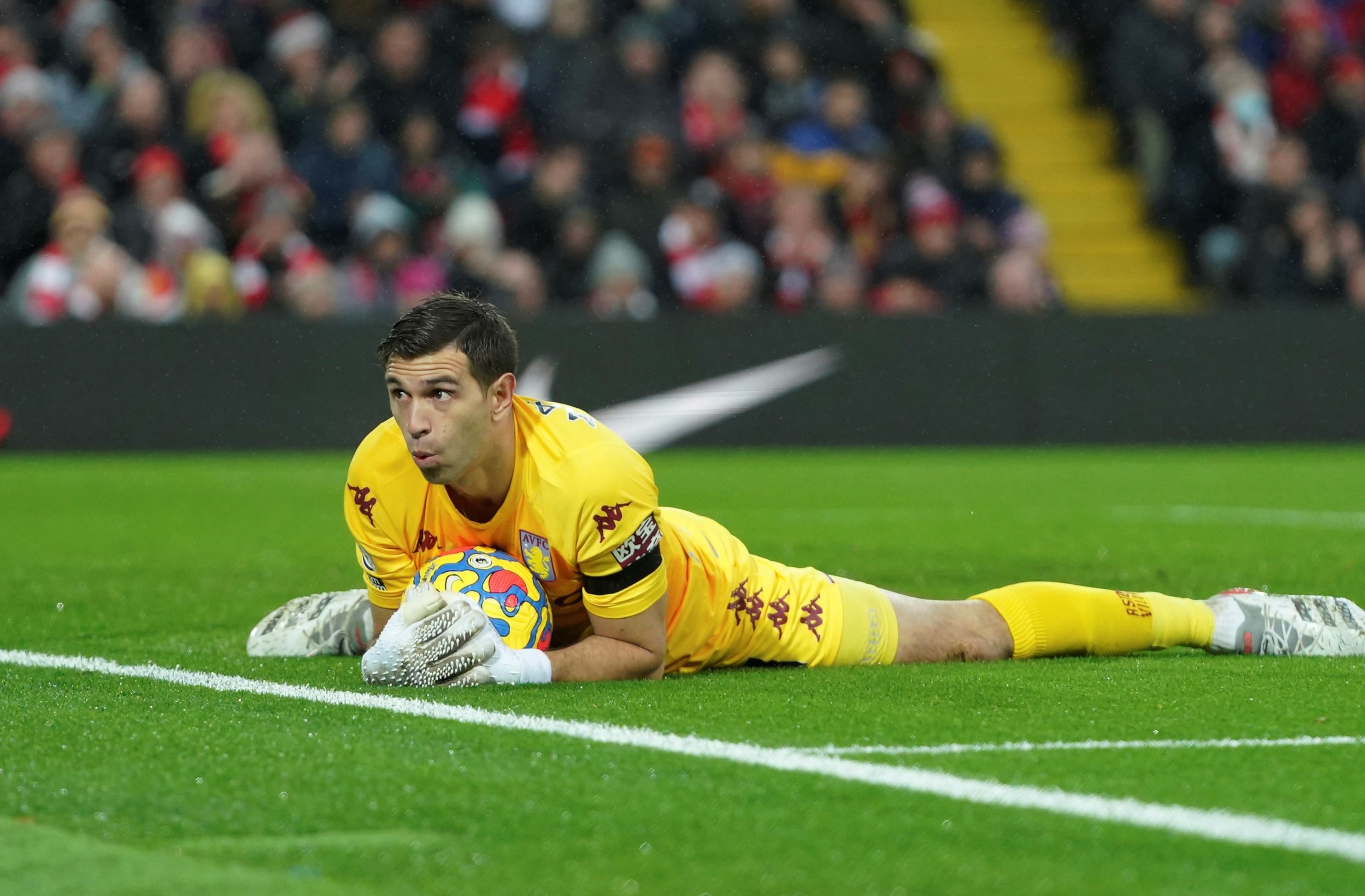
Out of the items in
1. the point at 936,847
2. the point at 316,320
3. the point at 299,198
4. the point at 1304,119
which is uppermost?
the point at 1304,119

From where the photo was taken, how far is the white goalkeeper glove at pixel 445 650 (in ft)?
16.8

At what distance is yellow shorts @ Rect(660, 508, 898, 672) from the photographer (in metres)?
5.52

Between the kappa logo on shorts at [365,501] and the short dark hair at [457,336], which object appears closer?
the short dark hair at [457,336]

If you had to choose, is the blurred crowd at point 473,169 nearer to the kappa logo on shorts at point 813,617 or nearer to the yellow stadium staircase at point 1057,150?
the yellow stadium staircase at point 1057,150

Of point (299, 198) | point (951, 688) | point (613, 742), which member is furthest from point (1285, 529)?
point (299, 198)

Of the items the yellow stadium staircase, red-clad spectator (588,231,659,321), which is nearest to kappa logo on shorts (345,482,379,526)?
red-clad spectator (588,231,659,321)

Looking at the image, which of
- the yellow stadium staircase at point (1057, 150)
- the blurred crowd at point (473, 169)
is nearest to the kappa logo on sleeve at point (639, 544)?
the blurred crowd at point (473, 169)

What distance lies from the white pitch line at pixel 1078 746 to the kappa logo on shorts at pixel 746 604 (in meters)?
1.32

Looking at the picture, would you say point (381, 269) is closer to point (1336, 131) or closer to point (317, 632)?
point (1336, 131)

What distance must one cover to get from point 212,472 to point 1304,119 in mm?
11588

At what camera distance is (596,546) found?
5.06 meters

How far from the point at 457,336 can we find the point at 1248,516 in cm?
737

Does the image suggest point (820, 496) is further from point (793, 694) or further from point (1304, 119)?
point (1304, 119)

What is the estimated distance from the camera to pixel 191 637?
6.58 meters
